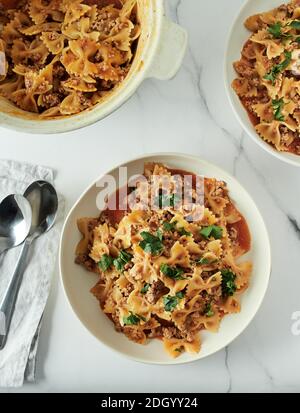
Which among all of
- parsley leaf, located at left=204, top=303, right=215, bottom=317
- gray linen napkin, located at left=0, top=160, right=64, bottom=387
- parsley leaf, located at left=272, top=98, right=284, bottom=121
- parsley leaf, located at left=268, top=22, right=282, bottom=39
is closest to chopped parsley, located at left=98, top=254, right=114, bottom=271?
gray linen napkin, located at left=0, top=160, right=64, bottom=387

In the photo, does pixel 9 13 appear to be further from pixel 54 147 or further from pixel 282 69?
pixel 282 69

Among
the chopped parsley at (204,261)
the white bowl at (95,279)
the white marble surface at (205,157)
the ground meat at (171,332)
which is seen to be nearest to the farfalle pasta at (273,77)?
the white marble surface at (205,157)

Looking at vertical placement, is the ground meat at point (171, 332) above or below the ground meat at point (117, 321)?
below

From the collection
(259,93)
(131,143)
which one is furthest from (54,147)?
(259,93)

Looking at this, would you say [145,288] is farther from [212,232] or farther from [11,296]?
[11,296]

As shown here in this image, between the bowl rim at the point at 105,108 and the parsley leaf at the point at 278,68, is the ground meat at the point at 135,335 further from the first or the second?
the parsley leaf at the point at 278,68
